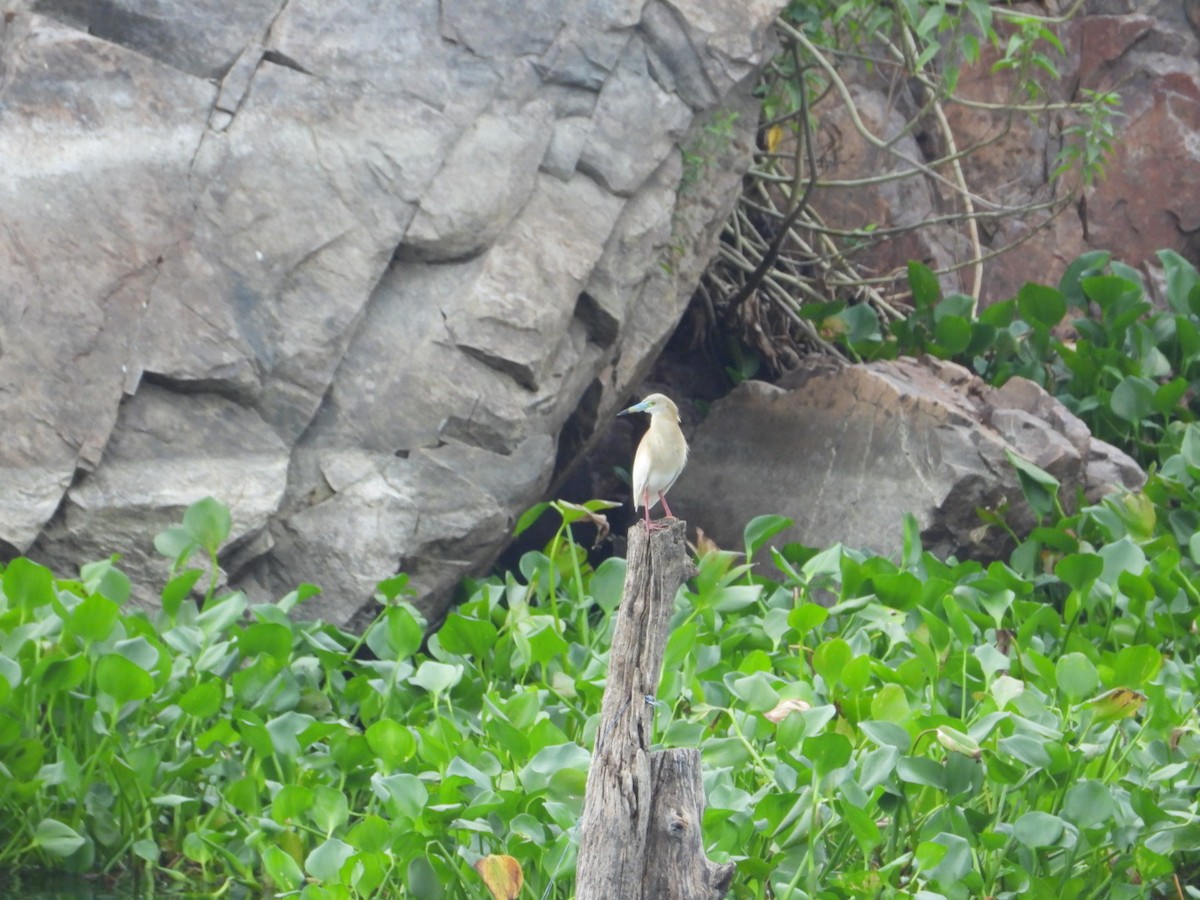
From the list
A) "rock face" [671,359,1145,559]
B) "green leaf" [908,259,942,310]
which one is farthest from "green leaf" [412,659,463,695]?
"green leaf" [908,259,942,310]

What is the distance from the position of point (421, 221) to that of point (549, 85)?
720 millimetres

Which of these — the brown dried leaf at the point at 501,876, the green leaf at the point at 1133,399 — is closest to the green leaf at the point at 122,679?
the brown dried leaf at the point at 501,876

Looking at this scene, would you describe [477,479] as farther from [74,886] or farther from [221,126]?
[74,886]

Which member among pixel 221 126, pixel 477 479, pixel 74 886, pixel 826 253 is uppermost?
pixel 221 126

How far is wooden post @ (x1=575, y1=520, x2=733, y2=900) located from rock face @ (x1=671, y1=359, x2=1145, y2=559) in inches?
132

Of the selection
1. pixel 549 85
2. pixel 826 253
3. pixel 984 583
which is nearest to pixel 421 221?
pixel 549 85

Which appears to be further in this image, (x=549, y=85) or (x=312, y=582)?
(x=549, y=85)

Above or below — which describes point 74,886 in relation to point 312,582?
below

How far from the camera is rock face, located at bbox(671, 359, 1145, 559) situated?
598cm

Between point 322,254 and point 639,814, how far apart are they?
288 cm

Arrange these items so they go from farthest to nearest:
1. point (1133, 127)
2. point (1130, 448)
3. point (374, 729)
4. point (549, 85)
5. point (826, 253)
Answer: point (1133, 127)
point (826, 253)
point (1130, 448)
point (549, 85)
point (374, 729)

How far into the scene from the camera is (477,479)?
204 inches

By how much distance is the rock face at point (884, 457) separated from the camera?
235 inches

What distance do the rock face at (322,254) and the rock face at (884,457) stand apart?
3.87 feet
